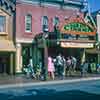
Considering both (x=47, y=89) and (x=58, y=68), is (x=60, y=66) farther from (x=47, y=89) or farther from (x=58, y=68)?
→ (x=47, y=89)

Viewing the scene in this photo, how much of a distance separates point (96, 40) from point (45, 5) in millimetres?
6539

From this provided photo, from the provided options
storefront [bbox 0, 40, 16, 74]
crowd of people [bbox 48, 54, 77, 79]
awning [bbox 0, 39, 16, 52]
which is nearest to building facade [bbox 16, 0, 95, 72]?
storefront [bbox 0, 40, 16, 74]

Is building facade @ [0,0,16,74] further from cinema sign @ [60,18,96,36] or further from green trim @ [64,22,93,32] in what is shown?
green trim @ [64,22,93,32]

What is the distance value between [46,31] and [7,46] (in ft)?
13.0

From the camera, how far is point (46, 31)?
1196 inches

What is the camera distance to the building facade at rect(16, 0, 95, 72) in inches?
1235

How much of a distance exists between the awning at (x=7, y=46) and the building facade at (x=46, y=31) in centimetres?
91

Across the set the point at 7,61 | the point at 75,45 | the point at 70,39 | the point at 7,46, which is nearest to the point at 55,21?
the point at 70,39

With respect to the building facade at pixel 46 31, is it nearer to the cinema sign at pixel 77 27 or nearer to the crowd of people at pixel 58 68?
the cinema sign at pixel 77 27

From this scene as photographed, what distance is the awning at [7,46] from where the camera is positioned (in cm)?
2947

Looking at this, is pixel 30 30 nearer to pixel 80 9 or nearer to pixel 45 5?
pixel 45 5

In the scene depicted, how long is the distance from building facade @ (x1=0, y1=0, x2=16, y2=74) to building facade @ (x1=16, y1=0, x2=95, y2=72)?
52 centimetres

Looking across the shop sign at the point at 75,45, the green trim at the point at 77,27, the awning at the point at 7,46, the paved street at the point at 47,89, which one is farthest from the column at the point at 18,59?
the paved street at the point at 47,89

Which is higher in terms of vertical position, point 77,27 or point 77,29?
point 77,27
